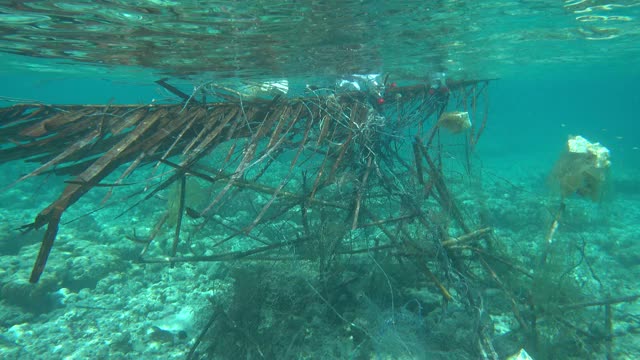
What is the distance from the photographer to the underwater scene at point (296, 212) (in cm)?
423

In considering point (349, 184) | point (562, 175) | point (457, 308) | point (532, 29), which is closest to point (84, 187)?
point (349, 184)

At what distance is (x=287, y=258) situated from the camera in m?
5.20

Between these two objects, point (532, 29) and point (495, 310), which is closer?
point (495, 310)

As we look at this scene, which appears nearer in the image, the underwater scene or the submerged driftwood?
the submerged driftwood

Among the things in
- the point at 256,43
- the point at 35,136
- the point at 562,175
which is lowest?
the point at 562,175

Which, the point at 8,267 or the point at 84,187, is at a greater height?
the point at 84,187

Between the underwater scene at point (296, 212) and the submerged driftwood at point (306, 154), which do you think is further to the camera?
the underwater scene at point (296, 212)

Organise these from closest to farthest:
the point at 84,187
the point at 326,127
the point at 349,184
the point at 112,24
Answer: the point at 84,187 < the point at 326,127 < the point at 349,184 < the point at 112,24

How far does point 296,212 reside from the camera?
272 inches

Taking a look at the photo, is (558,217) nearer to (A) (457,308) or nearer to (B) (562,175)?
(B) (562,175)

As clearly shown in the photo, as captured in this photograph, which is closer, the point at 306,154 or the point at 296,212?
the point at 306,154

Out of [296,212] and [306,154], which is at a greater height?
[306,154]

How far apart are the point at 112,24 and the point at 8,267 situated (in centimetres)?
742

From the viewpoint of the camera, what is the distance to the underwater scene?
4.23 m
